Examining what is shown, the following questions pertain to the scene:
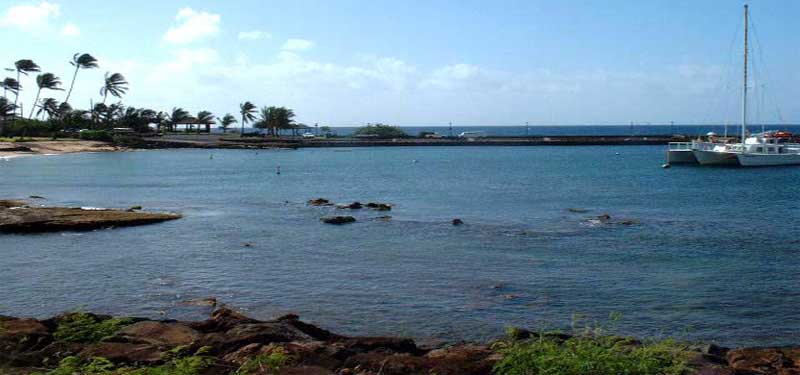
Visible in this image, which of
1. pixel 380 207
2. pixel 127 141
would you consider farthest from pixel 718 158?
pixel 127 141

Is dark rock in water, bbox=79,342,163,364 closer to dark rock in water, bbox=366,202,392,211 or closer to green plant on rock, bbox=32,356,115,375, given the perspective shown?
green plant on rock, bbox=32,356,115,375

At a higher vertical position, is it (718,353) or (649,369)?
(649,369)

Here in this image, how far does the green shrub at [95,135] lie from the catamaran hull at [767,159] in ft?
295

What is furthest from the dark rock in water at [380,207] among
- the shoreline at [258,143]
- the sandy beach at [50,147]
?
the shoreline at [258,143]

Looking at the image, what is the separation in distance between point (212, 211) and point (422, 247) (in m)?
16.8

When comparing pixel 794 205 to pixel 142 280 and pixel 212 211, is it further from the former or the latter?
pixel 142 280

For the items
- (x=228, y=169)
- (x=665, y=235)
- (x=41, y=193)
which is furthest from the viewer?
(x=228, y=169)

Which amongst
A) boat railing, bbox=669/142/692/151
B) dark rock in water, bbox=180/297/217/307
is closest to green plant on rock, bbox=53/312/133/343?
dark rock in water, bbox=180/297/217/307

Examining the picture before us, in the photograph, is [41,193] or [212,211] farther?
[41,193]

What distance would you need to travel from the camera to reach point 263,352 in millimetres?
13375

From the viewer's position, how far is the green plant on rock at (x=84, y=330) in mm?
14094

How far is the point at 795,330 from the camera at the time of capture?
18.1 m

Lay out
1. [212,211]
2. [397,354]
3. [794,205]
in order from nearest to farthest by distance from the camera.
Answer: [397,354], [212,211], [794,205]

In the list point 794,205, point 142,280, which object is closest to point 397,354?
point 142,280
